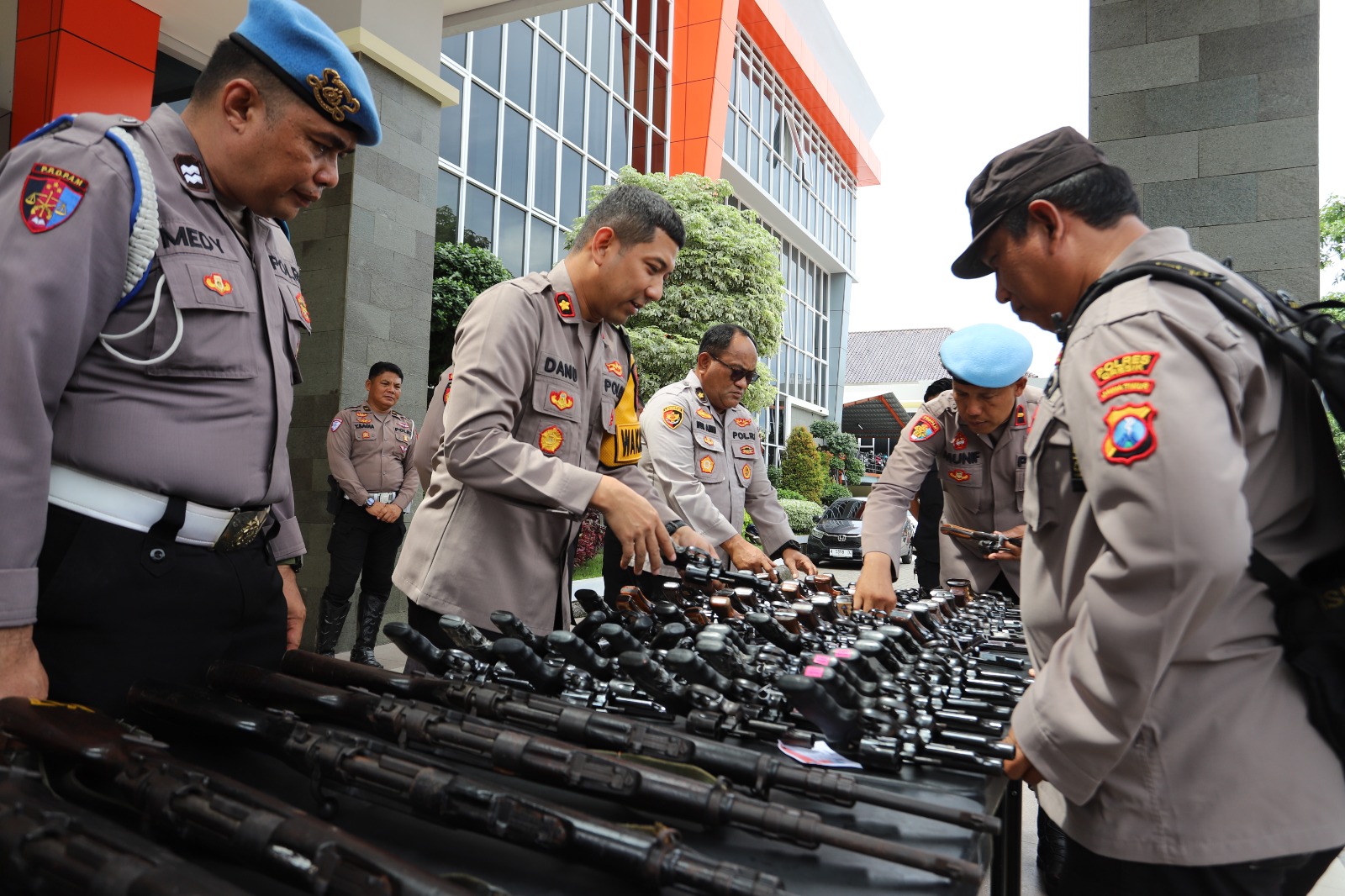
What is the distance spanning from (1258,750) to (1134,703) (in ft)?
0.79

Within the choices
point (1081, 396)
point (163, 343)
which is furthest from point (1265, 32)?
point (163, 343)

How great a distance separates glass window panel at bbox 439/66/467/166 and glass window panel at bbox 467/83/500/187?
0.88ft

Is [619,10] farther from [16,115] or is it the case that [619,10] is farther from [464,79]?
[16,115]

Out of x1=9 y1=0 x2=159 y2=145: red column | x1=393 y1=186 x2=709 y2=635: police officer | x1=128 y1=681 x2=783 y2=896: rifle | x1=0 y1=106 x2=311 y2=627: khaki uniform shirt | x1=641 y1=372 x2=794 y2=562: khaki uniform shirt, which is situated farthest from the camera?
x1=9 y1=0 x2=159 y2=145: red column

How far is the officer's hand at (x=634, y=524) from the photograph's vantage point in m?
1.94

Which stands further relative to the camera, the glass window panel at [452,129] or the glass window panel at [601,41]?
the glass window panel at [601,41]

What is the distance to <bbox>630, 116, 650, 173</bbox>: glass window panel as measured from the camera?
65.8ft

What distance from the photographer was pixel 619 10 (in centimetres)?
1912

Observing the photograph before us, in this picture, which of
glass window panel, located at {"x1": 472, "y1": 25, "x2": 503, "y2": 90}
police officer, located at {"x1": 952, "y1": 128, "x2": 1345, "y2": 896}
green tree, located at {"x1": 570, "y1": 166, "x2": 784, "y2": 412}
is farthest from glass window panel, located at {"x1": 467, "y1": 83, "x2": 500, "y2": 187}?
police officer, located at {"x1": 952, "y1": 128, "x2": 1345, "y2": 896}

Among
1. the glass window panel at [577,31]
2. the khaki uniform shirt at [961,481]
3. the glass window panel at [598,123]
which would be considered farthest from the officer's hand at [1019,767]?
the glass window panel at [598,123]

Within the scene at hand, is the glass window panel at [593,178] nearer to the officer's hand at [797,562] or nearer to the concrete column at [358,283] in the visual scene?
the concrete column at [358,283]

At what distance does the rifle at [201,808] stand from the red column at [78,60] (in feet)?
21.5

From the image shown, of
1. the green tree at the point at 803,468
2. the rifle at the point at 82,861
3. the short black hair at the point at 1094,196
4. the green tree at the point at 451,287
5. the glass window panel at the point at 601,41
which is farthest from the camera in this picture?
the green tree at the point at 803,468

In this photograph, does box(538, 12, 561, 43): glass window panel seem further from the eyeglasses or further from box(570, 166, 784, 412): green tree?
the eyeglasses
